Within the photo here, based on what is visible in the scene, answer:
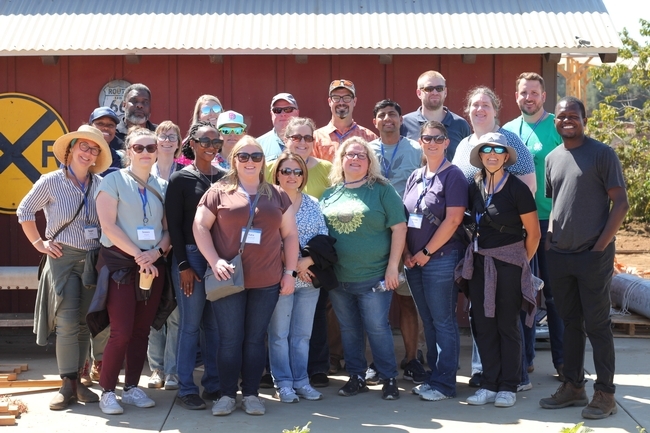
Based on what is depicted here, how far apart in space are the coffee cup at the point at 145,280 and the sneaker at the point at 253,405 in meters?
0.98

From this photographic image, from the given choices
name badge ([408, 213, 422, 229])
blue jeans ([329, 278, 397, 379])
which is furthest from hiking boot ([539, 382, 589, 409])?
name badge ([408, 213, 422, 229])

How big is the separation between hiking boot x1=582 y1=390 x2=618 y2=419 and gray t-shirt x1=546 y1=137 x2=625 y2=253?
943 mm

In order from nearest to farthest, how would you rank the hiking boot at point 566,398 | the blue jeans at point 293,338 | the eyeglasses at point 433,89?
the hiking boot at point 566,398
the blue jeans at point 293,338
the eyeglasses at point 433,89

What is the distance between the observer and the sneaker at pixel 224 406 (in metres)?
5.68

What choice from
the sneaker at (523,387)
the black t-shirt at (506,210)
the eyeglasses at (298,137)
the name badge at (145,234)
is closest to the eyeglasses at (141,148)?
the name badge at (145,234)

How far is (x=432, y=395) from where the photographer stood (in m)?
6.04

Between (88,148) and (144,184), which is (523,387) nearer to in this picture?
(144,184)

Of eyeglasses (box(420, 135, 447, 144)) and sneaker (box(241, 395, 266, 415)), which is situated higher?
eyeglasses (box(420, 135, 447, 144))

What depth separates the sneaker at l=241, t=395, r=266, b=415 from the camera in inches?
224

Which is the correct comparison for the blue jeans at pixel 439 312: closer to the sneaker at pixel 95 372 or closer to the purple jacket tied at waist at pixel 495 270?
the purple jacket tied at waist at pixel 495 270

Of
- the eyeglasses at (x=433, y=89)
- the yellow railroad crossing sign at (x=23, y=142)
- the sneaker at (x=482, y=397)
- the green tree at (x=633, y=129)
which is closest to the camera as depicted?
the sneaker at (x=482, y=397)

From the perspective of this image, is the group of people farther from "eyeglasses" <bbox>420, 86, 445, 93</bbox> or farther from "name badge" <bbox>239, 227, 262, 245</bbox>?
"eyeglasses" <bbox>420, 86, 445, 93</bbox>

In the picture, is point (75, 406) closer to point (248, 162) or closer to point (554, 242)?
point (248, 162)

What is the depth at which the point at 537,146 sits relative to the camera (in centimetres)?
653
